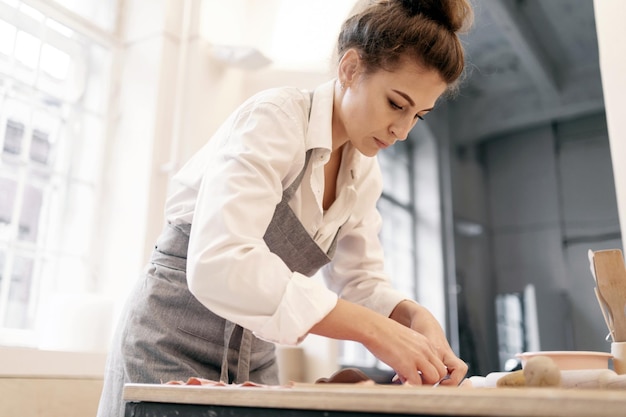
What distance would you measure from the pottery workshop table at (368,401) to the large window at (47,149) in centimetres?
168

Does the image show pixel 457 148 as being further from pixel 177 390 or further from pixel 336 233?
pixel 177 390

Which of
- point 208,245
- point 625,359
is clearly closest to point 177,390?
point 208,245

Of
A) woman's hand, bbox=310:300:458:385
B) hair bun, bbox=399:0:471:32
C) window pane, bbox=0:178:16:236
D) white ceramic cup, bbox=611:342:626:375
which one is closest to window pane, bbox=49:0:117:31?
window pane, bbox=0:178:16:236

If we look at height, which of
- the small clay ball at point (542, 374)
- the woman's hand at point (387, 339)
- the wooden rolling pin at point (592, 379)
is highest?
the woman's hand at point (387, 339)

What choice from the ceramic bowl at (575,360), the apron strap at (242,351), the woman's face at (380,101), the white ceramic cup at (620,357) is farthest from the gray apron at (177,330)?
the white ceramic cup at (620,357)

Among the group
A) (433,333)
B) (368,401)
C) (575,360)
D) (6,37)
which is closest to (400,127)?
(433,333)

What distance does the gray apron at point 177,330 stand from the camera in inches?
38.2

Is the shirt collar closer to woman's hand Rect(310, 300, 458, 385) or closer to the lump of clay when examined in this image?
woman's hand Rect(310, 300, 458, 385)

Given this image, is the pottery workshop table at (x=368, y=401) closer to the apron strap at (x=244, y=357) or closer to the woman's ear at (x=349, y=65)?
the apron strap at (x=244, y=357)

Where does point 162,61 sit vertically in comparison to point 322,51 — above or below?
below

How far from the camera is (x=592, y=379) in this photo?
0.82 meters

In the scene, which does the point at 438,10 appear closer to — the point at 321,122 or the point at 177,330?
the point at 321,122

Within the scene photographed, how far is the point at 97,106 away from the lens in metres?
2.46

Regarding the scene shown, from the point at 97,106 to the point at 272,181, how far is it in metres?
1.81
